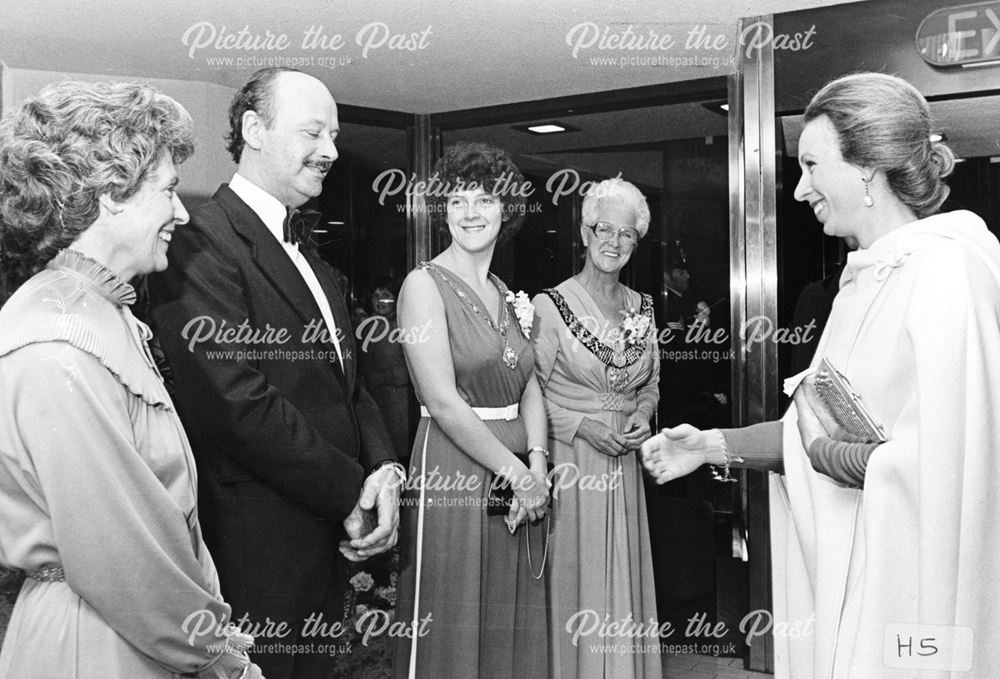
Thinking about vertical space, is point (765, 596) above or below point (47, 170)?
below

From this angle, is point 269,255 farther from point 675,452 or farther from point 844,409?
point 844,409

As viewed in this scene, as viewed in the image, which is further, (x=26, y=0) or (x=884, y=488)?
(x=26, y=0)

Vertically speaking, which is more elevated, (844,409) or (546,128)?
(546,128)

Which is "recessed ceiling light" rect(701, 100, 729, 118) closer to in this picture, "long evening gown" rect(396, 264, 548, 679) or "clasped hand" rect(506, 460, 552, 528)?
"long evening gown" rect(396, 264, 548, 679)

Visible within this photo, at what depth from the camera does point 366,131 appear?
186cm

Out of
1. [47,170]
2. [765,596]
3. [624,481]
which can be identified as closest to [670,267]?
[624,481]

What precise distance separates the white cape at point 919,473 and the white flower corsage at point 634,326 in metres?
0.45

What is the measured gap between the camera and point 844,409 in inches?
62.6

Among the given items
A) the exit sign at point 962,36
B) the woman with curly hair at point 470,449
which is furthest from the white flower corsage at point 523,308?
the exit sign at point 962,36

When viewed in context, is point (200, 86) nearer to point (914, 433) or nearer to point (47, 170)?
point (47, 170)

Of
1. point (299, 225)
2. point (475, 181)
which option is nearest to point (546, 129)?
point (475, 181)

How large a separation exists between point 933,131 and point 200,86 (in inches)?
61.3

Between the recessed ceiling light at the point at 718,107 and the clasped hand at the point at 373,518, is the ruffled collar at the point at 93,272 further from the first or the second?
the recessed ceiling light at the point at 718,107

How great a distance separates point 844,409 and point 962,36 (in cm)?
90
